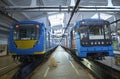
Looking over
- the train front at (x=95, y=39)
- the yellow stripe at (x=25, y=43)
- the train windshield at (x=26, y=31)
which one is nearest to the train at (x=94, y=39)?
the train front at (x=95, y=39)

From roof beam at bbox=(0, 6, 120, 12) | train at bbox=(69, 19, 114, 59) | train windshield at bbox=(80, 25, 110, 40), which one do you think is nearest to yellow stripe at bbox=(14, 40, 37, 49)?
train at bbox=(69, 19, 114, 59)

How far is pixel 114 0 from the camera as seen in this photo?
1788 centimetres

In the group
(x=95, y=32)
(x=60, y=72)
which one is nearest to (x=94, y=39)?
(x=95, y=32)

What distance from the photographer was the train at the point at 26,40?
35.0 ft

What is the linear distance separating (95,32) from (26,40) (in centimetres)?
409

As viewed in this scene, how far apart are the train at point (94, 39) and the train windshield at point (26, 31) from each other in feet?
8.28

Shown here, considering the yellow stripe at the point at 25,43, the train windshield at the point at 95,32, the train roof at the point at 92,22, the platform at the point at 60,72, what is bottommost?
the platform at the point at 60,72

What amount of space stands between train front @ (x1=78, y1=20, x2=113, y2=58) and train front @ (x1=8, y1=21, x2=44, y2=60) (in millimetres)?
2386

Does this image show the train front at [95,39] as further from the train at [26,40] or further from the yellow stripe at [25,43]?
the yellow stripe at [25,43]

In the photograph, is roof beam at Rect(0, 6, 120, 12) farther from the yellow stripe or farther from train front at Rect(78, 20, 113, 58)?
the yellow stripe

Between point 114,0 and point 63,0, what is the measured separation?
504 cm

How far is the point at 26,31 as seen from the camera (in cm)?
1102

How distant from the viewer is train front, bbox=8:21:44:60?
10.7 metres

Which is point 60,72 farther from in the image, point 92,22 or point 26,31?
point 92,22
